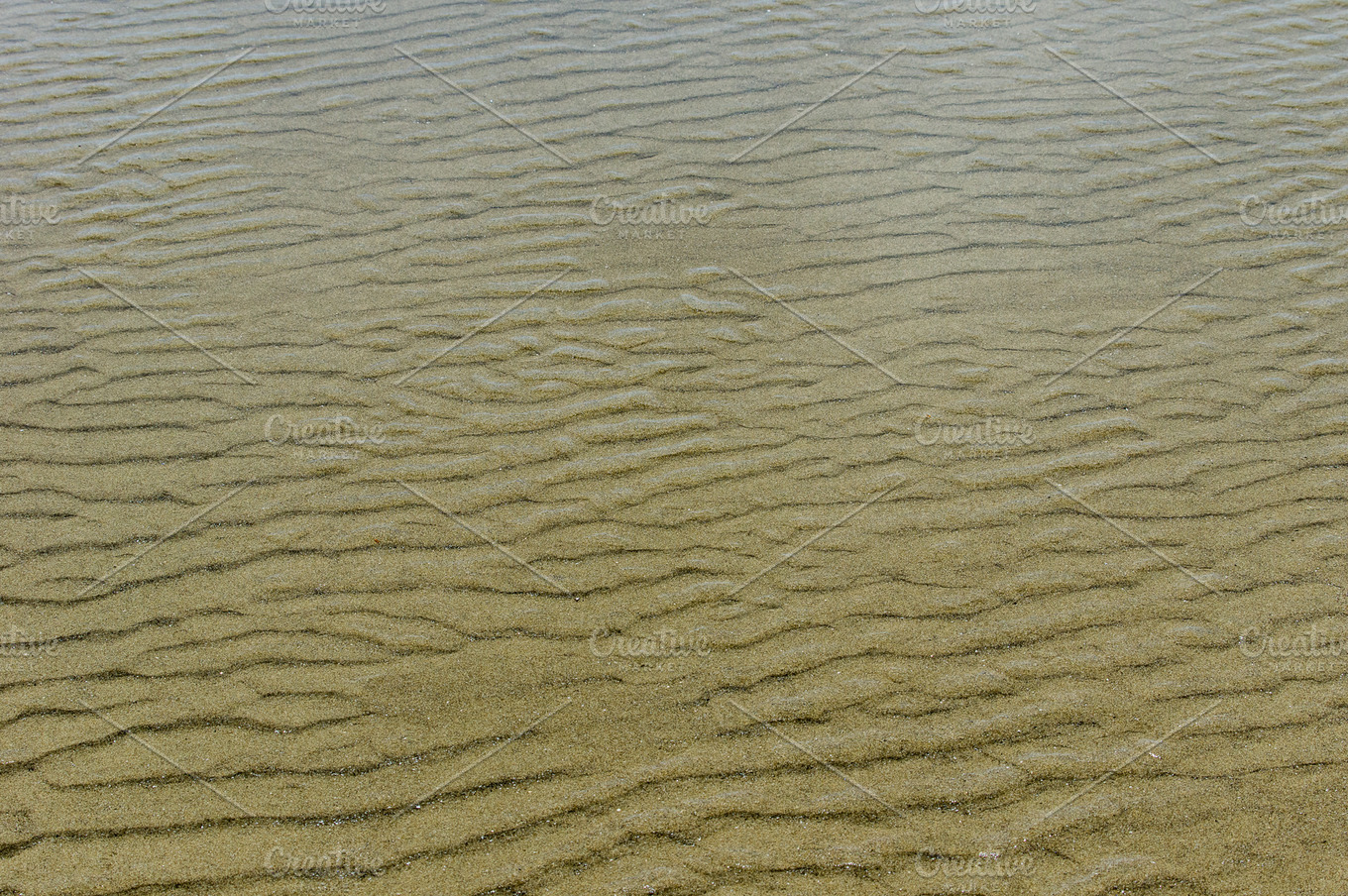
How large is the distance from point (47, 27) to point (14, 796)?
578 centimetres

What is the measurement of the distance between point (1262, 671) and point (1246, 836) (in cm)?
60

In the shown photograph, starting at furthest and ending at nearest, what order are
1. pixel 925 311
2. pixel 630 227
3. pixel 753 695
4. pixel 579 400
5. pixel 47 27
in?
pixel 47 27 → pixel 630 227 → pixel 925 311 → pixel 579 400 → pixel 753 695

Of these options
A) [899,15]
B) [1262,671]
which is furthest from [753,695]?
[899,15]

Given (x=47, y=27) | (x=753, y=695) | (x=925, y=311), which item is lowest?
(x=753, y=695)

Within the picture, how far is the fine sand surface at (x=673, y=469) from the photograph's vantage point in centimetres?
269

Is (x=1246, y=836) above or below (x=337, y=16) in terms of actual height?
below

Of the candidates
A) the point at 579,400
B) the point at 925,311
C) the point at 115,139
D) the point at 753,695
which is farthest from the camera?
the point at 115,139

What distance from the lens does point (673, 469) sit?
3.65 meters

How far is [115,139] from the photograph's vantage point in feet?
17.5

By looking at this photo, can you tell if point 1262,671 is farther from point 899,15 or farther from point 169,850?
point 899,15

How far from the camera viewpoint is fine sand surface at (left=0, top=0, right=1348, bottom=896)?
2.69 m

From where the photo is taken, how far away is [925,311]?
4305 mm

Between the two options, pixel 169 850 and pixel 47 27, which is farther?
pixel 47 27

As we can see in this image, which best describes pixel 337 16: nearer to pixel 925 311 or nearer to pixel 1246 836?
pixel 925 311
